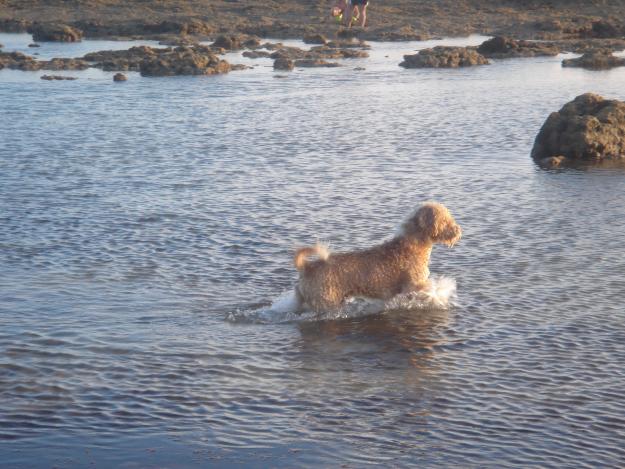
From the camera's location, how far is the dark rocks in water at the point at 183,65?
113 ft

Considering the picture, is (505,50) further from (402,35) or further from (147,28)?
(147,28)

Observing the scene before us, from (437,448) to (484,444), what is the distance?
36 centimetres

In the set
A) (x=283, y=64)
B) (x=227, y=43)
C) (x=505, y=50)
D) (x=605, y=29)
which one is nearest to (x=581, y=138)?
(x=283, y=64)

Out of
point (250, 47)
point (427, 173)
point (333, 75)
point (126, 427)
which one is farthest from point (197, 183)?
point (250, 47)

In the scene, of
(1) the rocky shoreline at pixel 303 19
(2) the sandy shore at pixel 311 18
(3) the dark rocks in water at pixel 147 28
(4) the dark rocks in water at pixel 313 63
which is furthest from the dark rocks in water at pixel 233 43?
(4) the dark rocks in water at pixel 313 63

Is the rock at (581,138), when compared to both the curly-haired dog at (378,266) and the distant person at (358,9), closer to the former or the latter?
the curly-haired dog at (378,266)

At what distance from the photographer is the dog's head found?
10945 millimetres

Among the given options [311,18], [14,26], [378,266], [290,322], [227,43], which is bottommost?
[290,322]

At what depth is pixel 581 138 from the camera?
18859 mm

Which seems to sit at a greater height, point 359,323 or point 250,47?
point 250,47

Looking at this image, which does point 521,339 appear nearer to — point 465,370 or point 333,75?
point 465,370

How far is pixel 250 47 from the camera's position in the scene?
145ft

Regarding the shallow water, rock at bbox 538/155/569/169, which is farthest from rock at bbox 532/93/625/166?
the shallow water

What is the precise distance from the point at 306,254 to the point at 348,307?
816 millimetres
